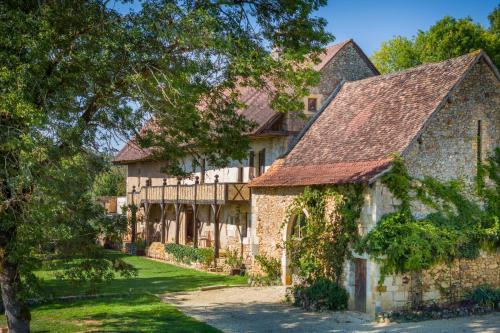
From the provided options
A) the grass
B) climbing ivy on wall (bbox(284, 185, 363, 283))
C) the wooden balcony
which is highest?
the wooden balcony

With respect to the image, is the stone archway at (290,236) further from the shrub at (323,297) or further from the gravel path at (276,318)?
the shrub at (323,297)

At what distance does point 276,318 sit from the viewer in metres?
17.3

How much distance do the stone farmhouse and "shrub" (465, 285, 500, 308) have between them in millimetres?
397

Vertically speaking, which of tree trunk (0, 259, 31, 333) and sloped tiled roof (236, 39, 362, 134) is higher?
sloped tiled roof (236, 39, 362, 134)

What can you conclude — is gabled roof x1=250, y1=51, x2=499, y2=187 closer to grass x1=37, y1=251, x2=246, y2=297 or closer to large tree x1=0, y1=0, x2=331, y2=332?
grass x1=37, y1=251, x2=246, y2=297

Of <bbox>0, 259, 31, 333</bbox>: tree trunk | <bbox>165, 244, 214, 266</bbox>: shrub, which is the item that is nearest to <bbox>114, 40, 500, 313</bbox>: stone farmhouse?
<bbox>165, 244, 214, 266</bbox>: shrub

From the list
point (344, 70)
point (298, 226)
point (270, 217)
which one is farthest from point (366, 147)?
point (344, 70)

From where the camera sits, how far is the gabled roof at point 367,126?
18750mm

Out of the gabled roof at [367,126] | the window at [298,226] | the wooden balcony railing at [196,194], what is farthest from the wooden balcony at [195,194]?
the window at [298,226]

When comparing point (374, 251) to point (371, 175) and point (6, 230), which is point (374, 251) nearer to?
point (371, 175)

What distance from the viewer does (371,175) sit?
57.8 feet

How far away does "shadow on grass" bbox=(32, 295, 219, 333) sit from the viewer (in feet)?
52.5

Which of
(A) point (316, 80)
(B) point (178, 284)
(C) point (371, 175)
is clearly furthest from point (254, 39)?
(B) point (178, 284)

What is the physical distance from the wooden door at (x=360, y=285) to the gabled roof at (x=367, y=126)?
248 centimetres
